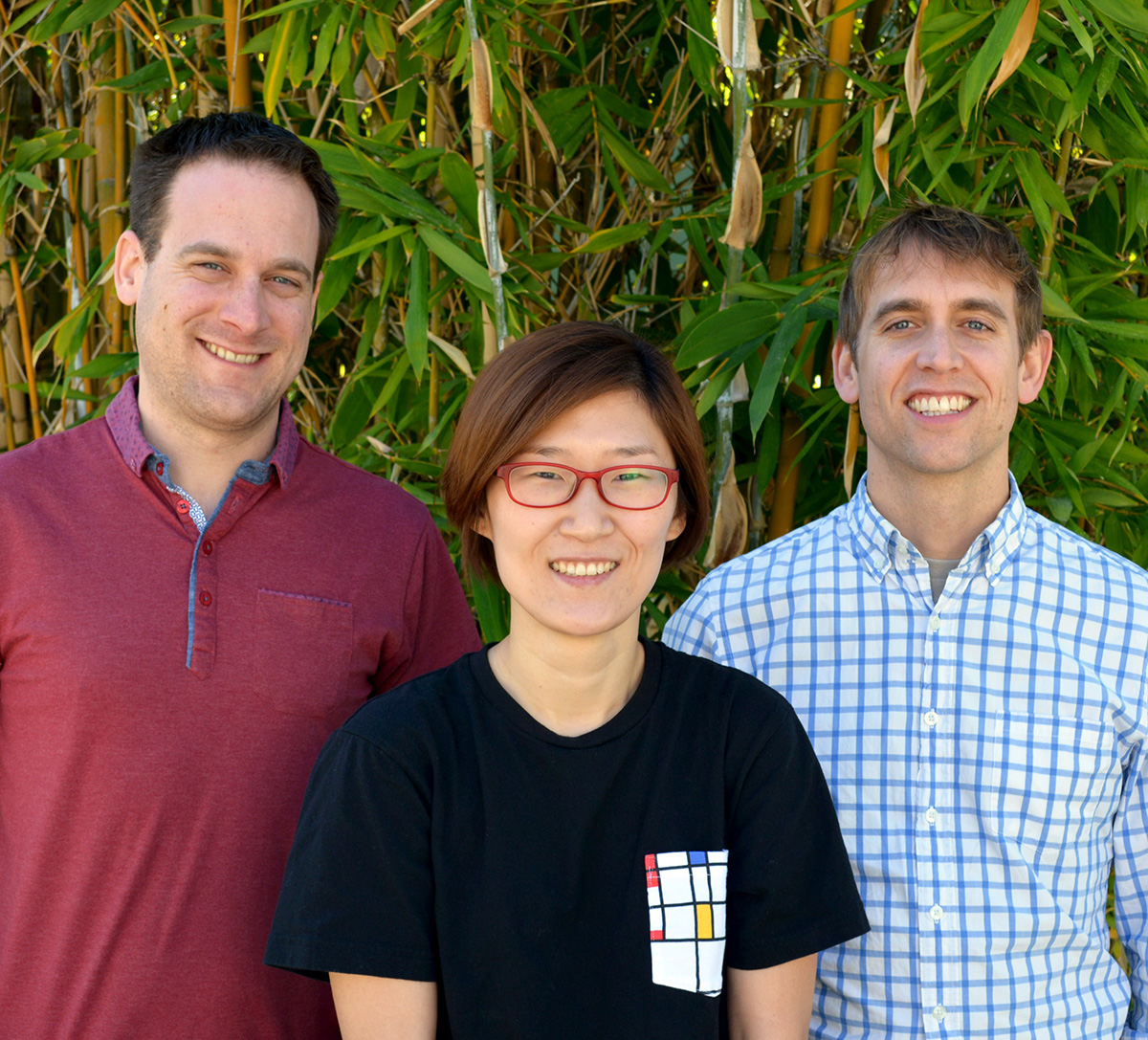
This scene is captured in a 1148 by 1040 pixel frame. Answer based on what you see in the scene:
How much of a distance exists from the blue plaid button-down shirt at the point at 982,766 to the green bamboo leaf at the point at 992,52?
558 millimetres

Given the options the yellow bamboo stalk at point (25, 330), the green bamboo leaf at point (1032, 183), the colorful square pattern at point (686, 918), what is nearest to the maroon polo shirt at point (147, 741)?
the colorful square pattern at point (686, 918)

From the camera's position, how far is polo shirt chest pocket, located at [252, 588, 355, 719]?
1.40 meters

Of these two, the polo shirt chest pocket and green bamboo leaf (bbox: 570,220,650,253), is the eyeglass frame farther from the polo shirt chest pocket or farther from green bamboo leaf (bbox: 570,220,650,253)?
green bamboo leaf (bbox: 570,220,650,253)

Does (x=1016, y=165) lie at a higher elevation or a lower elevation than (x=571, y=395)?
higher

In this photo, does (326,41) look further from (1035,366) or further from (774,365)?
(1035,366)

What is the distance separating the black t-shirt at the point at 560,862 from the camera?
1.17m

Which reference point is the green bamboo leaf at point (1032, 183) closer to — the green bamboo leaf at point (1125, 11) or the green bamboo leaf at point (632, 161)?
the green bamboo leaf at point (1125, 11)

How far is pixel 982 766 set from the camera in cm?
152

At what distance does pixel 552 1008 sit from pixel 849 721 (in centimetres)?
60

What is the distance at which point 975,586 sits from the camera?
1.60 meters

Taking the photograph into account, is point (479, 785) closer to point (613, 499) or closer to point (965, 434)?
point (613, 499)

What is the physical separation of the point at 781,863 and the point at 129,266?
105 cm

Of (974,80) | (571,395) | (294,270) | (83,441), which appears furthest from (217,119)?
(974,80)

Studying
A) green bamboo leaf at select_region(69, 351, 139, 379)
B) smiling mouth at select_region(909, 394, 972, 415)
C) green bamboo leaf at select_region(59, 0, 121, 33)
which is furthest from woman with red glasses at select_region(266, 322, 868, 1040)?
green bamboo leaf at select_region(59, 0, 121, 33)
